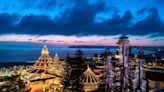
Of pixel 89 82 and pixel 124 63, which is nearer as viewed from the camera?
pixel 124 63

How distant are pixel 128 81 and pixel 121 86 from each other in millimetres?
938

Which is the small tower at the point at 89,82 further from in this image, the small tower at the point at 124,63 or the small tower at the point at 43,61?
the small tower at the point at 124,63

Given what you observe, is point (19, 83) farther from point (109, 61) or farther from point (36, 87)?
point (109, 61)

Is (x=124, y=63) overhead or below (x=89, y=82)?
overhead

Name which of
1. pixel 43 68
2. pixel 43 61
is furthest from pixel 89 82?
pixel 43 61

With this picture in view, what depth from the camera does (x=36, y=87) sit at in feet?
116

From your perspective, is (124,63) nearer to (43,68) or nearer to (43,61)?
(43,68)

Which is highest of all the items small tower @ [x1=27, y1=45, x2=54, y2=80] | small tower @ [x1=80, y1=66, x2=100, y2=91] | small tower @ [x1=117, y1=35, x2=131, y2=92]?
small tower @ [x1=117, y1=35, x2=131, y2=92]

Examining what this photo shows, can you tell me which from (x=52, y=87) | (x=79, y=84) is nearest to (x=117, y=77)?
(x=79, y=84)

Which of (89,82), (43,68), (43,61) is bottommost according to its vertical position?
(89,82)

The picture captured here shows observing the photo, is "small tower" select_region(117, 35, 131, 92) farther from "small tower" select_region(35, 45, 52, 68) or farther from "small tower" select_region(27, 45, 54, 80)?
"small tower" select_region(35, 45, 52, 68)

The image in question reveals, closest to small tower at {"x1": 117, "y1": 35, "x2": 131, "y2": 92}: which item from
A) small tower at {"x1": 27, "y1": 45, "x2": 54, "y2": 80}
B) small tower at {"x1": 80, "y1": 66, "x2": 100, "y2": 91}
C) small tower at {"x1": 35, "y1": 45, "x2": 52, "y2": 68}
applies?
small tower at {"x1": 80, "y1": 66, "x2": 100, "y2": 91}

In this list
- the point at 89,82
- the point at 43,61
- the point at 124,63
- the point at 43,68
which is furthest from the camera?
the point at 43,61

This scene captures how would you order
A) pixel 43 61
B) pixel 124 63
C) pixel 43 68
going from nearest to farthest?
pixel 124 63
pixel 43 68
pixel 43 61
